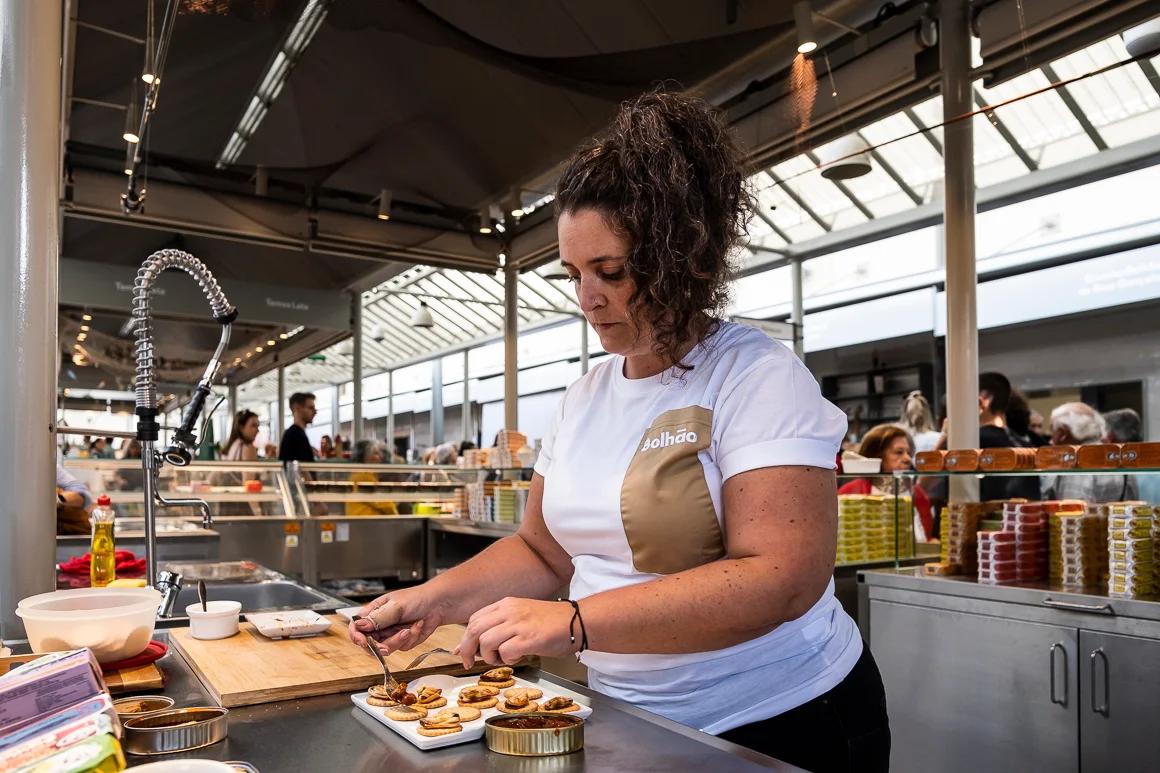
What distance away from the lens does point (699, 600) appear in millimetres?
Result: 1061

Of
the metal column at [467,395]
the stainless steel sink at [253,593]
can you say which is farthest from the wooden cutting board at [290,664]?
the metal column at [467,395]

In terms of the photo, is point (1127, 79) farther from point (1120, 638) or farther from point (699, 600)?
point (699, 600)

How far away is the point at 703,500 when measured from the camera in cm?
118

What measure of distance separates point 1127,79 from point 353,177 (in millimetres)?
4722

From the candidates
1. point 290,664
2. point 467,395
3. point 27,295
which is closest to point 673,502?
point 290,664

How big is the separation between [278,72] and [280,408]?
8.82m

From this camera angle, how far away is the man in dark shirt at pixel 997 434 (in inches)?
116

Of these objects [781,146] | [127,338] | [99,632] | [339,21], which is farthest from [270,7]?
[127,338]

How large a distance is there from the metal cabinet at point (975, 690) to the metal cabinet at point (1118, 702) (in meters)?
0.04

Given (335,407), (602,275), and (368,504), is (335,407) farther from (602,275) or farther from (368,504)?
(602,275)

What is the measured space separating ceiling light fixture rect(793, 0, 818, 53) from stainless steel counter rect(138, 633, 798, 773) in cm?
370

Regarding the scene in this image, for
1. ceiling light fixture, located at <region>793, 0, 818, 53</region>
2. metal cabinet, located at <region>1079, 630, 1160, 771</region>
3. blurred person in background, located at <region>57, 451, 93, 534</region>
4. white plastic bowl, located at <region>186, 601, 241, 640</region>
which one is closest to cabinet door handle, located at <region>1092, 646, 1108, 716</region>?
metal cabinet, located at <region>1079, 630, 1160, 771</region>

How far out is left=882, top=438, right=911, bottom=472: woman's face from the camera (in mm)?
4574

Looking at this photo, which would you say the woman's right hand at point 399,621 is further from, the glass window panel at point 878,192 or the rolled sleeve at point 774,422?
the glass window panel at point 878,192
